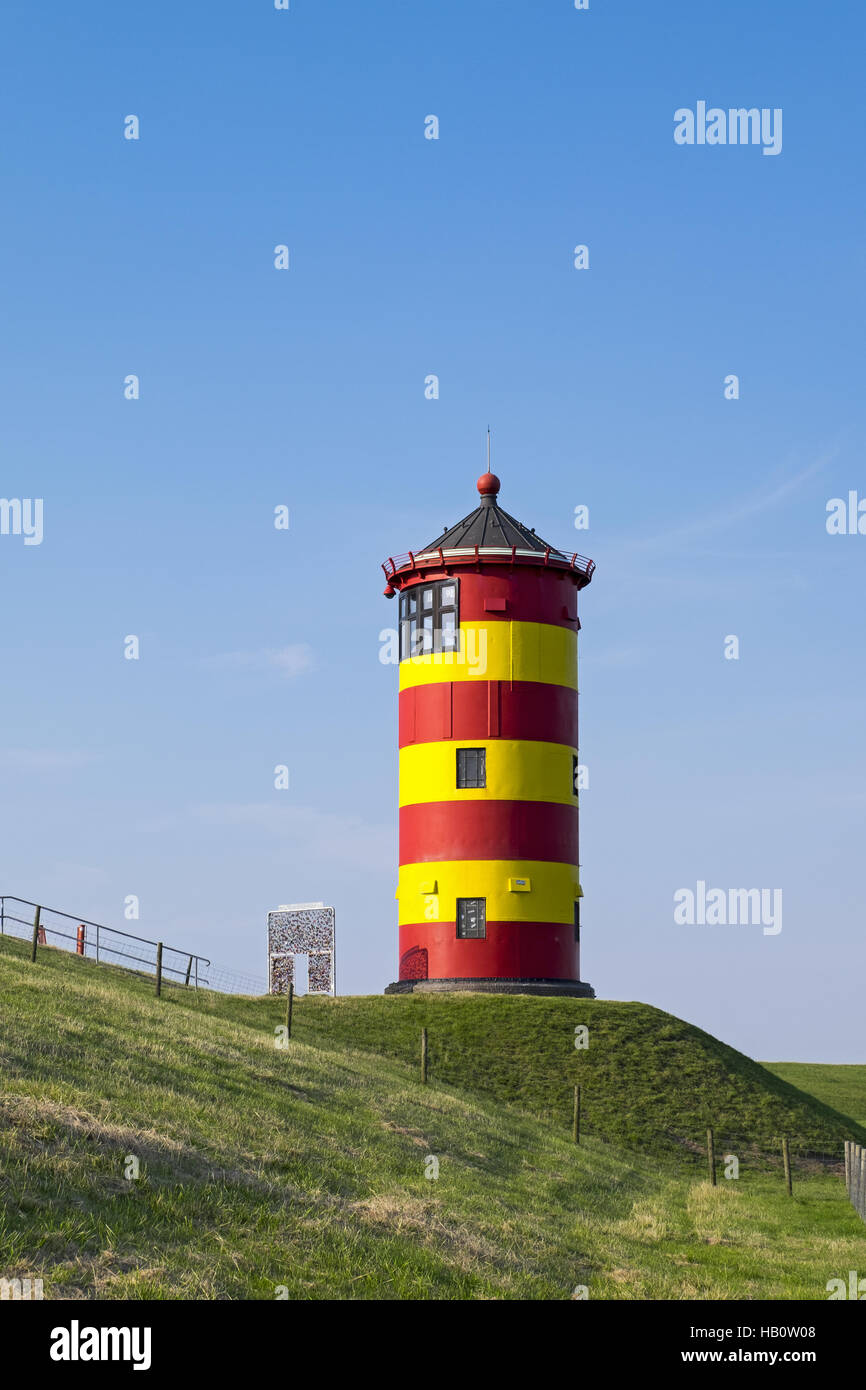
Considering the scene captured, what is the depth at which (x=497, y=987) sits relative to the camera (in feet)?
147

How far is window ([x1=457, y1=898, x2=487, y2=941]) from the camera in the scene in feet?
149

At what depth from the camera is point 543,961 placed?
150ft

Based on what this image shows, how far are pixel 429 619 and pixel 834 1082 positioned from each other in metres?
28.8

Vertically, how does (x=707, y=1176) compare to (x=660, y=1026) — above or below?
below

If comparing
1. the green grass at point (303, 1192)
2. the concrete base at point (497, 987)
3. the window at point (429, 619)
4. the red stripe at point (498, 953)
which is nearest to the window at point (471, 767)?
the window at point (429, 619)

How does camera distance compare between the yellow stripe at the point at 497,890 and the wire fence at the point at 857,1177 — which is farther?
the yellow stripe at the point at 497,890

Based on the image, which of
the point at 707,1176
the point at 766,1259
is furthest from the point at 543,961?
the point at 766,1259

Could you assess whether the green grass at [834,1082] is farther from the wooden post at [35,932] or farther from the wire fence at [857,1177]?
the wooden post at [35,932]

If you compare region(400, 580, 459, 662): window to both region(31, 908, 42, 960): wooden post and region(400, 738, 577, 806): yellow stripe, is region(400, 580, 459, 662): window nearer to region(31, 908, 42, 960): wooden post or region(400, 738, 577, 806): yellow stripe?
region(400, 738, 577, 806): yellow stripe

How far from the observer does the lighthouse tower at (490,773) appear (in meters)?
45.4

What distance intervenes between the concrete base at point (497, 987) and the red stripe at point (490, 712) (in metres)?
7.97

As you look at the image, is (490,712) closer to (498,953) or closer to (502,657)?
(502,657)

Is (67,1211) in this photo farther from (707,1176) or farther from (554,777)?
(554,777)
